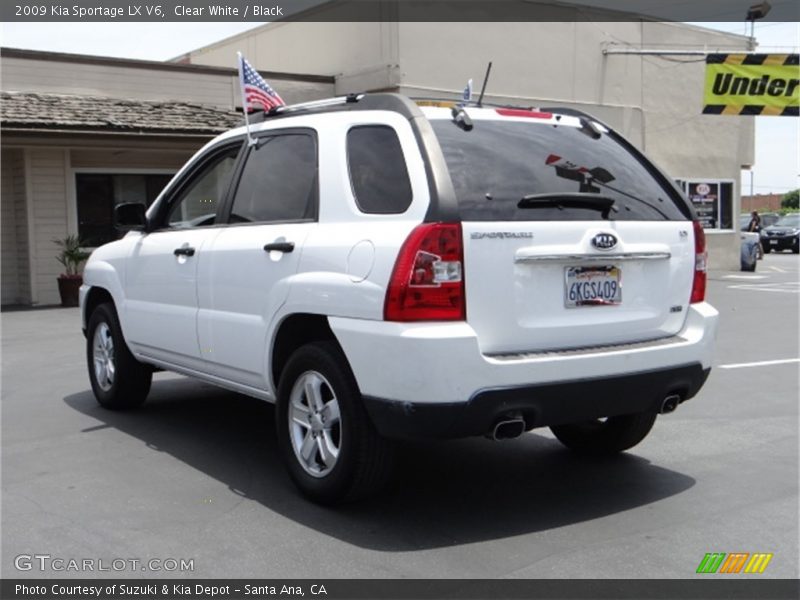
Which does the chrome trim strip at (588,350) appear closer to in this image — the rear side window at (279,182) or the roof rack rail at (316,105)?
the rear side window at (279,182)

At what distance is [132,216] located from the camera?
6.70 meters

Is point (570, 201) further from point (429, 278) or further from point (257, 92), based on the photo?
point (257, 92)

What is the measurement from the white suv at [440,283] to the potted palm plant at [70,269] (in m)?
11.4

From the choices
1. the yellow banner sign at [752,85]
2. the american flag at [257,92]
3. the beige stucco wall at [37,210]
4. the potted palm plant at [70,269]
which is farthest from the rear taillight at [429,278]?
the yellow banner sign at [752,85]

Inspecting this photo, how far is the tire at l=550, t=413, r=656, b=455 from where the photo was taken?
5.61 m

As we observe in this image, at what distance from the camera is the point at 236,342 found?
5441 millimetres

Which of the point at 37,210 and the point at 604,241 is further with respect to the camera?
the point at 37,210

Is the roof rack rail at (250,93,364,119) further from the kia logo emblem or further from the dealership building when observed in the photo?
the dealership building

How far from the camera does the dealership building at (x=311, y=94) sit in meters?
16.8

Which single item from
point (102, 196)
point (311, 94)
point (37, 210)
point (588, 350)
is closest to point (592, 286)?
point (588, 350)

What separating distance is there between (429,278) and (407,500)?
1.39 m

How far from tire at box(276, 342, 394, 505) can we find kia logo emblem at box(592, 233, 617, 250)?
1.34 m

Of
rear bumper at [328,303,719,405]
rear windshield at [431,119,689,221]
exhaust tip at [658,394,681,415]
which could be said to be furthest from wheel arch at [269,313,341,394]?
exhaust tip at [658,394,681,415]
